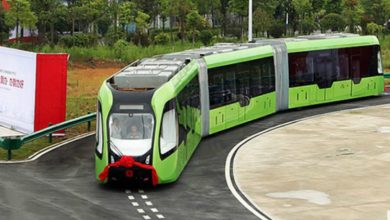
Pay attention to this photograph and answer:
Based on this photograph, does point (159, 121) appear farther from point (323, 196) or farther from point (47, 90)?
point (47, 90)

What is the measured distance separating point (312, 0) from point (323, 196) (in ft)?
183

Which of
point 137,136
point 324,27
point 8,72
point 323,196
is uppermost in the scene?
point 324,27

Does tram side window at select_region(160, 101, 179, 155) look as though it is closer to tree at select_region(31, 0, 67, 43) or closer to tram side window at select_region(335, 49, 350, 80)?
tram side window at select_region(335, 49, 350, 80)

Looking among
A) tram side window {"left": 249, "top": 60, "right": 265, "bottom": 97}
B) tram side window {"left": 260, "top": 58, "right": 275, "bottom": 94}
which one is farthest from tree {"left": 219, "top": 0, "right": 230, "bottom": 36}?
tram side window {"left": 249, "top": 60, "right": 265, "bottom": 97}

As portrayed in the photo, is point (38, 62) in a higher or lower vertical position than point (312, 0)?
lower

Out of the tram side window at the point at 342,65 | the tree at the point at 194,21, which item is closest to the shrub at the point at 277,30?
the tree at the point at 194,21

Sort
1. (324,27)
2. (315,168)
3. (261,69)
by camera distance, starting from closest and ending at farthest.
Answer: (315,168)
(261,69)
(324,27)

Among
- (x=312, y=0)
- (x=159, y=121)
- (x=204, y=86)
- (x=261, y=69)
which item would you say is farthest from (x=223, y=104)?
(x=312, y=0)

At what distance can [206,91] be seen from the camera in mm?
27000

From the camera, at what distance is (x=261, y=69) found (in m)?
31.5

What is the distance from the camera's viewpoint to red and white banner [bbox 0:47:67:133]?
26984 millimetres

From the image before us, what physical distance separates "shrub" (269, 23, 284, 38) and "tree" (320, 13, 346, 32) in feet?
13.4

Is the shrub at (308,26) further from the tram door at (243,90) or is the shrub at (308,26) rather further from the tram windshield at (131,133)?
the tram windshield at (131,133)

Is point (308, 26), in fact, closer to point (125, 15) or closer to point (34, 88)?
point (125, 15)
